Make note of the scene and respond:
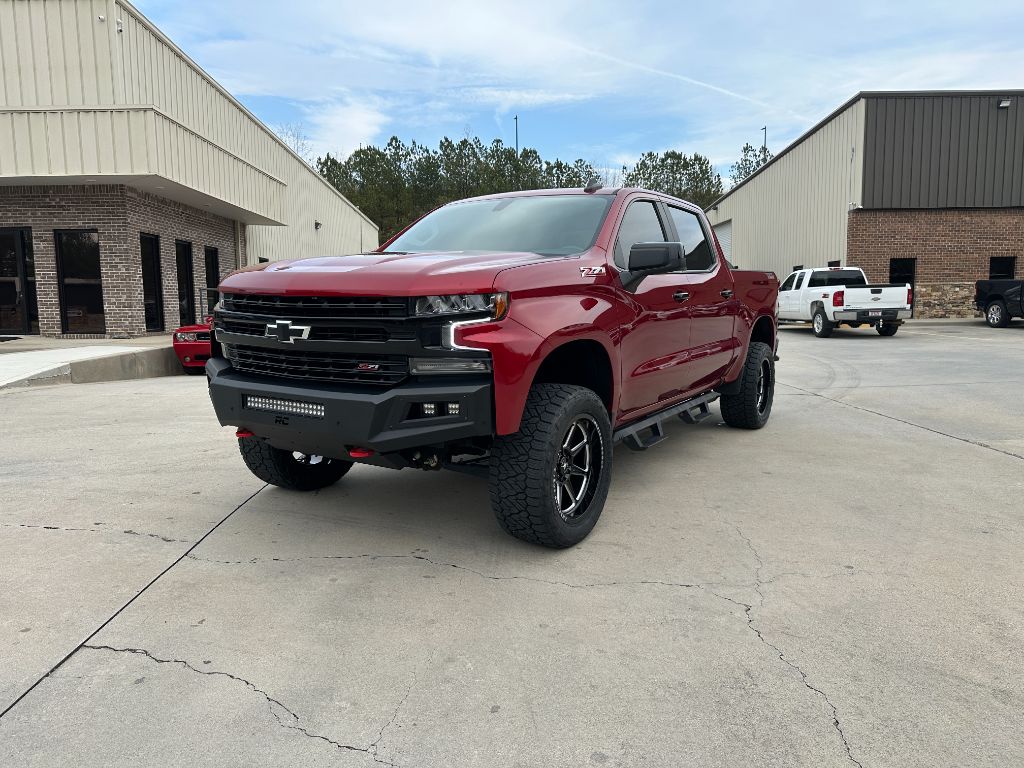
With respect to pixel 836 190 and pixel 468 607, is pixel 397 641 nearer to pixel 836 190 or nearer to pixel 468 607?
pixel 468 607

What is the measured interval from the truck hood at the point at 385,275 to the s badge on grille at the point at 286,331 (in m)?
0.15

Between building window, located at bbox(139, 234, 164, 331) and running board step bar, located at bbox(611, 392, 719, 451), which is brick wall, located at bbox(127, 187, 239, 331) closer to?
building window, located at bbox(139, 234, 164, 331)

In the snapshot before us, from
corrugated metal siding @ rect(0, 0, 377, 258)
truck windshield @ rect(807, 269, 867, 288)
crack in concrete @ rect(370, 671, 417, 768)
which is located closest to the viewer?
crack in concrete @ rect(370, 671, 417, 768)

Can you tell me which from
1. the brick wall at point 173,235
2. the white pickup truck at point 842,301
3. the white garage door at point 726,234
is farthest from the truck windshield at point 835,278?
the white garage door at point 726,234

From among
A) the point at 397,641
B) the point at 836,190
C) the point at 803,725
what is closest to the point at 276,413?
the point at 397,641

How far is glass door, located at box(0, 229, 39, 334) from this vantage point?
1630 cm

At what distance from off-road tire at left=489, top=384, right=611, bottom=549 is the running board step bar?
1.92 feet

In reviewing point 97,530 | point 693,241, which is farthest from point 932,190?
point 97,530

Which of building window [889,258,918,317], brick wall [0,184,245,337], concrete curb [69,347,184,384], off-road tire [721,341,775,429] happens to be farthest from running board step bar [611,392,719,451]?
building window [889,258,918,317]

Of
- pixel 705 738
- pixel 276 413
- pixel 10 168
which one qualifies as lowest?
pixel 705 738

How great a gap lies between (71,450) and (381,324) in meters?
4.06

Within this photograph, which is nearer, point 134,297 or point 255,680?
point 255,680

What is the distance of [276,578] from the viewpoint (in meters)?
3.42

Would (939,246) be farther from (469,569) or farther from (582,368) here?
(469,569)
